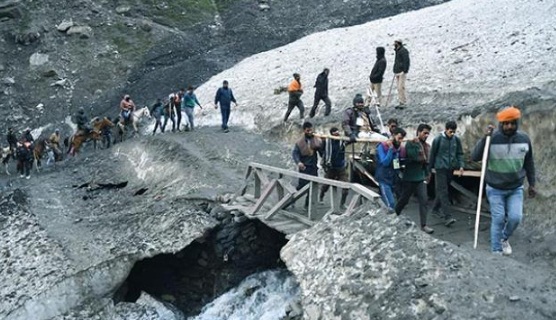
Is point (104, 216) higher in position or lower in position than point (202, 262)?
higher

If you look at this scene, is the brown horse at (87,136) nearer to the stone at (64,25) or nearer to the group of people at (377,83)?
the group of people at (377,83)

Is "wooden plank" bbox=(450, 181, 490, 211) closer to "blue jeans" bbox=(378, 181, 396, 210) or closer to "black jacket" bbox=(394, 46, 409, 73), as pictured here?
"blue jeans" bbox=(378, 181, 396, 210)

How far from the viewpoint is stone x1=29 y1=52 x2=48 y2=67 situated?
101ft

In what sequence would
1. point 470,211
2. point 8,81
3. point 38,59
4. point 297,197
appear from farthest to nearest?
point 38,59
point 8,81
point 297,197
point 470,211

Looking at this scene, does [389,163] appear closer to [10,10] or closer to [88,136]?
[88,136]

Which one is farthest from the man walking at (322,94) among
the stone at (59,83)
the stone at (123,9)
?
the stone at (123,9)

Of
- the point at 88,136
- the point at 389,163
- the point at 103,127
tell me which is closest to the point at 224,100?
the point at 103,127

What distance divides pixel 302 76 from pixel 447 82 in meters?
7.81

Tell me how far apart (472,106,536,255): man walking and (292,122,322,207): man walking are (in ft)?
11.8

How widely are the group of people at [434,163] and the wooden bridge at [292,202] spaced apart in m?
0.35

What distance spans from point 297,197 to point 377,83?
714cm

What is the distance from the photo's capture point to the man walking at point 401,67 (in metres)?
16.3

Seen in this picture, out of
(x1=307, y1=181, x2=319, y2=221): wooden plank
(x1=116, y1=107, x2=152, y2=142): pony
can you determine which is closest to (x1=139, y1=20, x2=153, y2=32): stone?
(x1=116, y1=107, x2=152, y2=142): pony

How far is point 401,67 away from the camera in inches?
648
